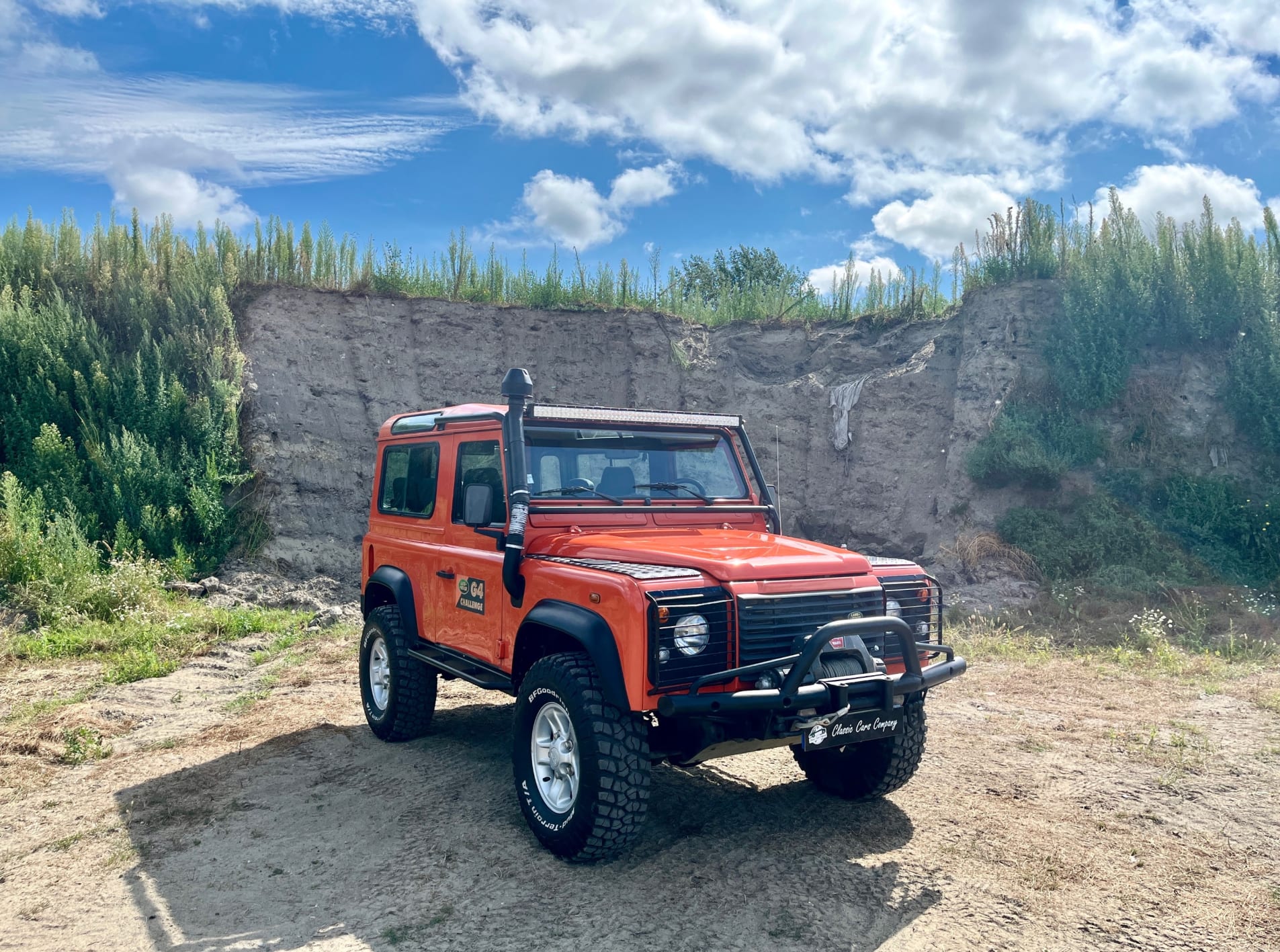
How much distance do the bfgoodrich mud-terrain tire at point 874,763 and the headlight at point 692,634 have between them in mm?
1206

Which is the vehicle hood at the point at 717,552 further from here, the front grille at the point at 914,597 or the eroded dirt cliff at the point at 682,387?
the eroded dirt cliff at the point at 682,387

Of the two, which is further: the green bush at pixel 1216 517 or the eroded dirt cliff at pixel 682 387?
the eroded dirt cliff at pixel 682 387

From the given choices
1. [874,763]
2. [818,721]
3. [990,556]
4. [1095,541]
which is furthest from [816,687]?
[1095,541]

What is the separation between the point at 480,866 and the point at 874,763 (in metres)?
2.30

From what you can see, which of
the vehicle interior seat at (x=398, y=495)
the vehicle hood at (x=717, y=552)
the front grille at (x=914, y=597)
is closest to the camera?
the vehicle hood at (x=717, y=552)

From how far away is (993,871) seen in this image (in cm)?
455

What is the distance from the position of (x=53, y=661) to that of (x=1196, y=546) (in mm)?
14490

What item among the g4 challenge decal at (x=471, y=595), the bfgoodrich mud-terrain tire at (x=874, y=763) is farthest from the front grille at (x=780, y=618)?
the g4 challenge decal at (x=471, y=595)

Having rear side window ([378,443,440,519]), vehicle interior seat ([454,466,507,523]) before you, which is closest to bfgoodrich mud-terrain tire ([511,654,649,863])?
vehicle interior seat ([454,466,507,523])

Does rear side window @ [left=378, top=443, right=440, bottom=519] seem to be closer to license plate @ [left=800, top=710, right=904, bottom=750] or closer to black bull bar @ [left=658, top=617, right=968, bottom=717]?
black bull bar @ [left=658, top=617, right=968, bottom=717]

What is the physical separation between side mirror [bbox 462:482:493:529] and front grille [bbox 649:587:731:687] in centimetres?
148

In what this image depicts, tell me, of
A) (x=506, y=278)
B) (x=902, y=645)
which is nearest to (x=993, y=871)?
(x=902, y=645)

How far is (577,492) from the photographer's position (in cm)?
570

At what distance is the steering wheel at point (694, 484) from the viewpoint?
6141 millimetres
